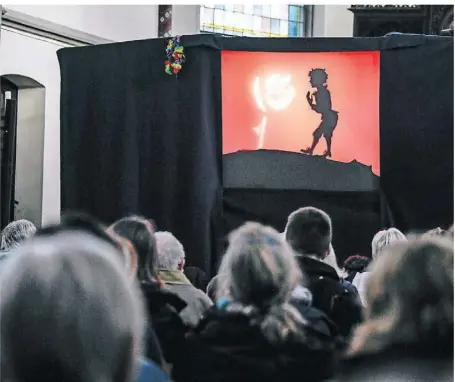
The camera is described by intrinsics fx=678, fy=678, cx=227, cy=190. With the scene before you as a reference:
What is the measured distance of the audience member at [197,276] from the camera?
165 centimetres

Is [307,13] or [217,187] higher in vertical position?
[307,13]

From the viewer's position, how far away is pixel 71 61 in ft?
6.97

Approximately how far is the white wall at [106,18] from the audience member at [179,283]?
25.9 inches

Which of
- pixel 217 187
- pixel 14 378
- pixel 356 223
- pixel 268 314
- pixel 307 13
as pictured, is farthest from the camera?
pixel 307 13

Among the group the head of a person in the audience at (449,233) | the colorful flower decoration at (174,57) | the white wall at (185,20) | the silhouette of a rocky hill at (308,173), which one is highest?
the white wall at (185,20)

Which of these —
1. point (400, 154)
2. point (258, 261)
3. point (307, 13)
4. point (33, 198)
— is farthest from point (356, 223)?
point (307, 13)

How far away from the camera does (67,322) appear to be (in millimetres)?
637

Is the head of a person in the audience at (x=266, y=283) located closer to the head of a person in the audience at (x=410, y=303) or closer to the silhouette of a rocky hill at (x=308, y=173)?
the head of a person in the audience at (x=410, y=303)

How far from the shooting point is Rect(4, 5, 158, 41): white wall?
1957mm

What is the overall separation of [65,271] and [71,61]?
1.57m

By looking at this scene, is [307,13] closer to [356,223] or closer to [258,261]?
[356,223]

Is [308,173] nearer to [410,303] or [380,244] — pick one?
[380,244]

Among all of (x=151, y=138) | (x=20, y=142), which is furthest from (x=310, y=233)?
(x=20, y=142)

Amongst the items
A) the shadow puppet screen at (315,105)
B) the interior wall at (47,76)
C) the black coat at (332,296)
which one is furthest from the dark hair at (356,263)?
the interior wall at (47,76)
